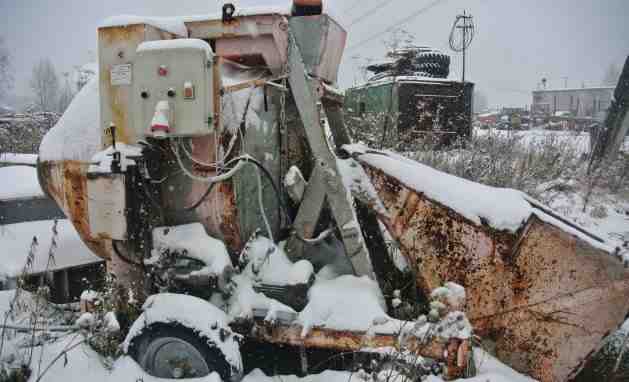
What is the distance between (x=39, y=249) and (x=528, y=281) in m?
3.82

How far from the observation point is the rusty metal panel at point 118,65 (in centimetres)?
261

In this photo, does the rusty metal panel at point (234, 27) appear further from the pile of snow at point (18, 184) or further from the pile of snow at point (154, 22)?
the pile of snow at point (18, 184)

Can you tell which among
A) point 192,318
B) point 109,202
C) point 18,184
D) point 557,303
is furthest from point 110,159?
point 18,184

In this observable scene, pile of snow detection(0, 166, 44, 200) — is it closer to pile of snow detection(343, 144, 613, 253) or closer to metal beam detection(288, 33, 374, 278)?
metal beam detection(288, 33, 374, 278)

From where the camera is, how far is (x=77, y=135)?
291 centimetres

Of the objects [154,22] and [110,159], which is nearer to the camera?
[110,159]

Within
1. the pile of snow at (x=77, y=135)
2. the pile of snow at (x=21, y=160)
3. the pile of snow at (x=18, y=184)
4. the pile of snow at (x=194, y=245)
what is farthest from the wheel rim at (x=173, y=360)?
the pile of snow at (x=21, y=160)

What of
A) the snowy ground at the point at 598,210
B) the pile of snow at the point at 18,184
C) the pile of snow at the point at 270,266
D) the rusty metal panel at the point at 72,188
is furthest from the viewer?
the snowy ground at the point at 598,210

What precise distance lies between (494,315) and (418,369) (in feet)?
1.63

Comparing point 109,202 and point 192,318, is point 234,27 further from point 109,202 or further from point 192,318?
point 192,318

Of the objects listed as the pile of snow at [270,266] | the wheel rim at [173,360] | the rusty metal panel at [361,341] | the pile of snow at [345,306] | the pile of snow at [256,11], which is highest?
the pile of snow at [256,11]

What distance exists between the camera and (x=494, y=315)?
2141mm

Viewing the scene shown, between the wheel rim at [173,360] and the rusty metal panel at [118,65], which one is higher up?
the rusty metal panel at [118,65]

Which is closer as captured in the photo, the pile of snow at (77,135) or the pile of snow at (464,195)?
the pile of snow at (464,195)
